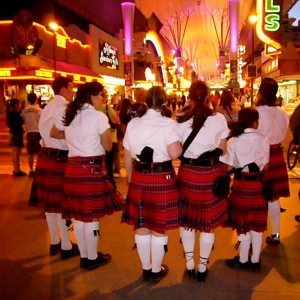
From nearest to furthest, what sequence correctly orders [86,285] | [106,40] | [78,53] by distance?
1. [86,285]
2. [78,53]
3. [106,40]

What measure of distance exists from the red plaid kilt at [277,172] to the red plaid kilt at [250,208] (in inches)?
32.1

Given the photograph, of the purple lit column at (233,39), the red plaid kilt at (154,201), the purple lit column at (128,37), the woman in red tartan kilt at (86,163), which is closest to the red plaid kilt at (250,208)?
the red plaid kilt at (154,201)

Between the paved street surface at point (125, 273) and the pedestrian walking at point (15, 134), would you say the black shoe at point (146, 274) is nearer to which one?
the paved street surface at point (125, 273)

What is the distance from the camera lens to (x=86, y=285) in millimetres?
3678

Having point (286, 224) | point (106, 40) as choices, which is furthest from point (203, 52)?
point (286, 224)

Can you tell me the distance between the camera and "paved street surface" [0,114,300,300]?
3502 mm

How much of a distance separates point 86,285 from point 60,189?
1.14m

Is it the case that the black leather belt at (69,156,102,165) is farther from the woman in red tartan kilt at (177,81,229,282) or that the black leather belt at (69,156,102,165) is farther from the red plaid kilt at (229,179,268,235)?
the red plaid kilt at (229,179,268,235)

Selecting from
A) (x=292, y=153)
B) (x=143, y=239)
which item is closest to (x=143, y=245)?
(x=143, y=239)

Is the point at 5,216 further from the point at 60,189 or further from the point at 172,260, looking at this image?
the point at 172,260

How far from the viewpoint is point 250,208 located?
3814 mm

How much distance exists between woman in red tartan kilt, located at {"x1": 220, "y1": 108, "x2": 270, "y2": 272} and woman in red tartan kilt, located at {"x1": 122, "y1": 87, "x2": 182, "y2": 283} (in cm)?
66

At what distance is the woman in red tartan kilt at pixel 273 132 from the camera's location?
14.5ft

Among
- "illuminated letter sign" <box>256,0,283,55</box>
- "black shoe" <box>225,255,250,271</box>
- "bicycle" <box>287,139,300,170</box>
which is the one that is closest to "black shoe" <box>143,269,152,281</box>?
"black shoe" <box>225,255,250,271</box>
